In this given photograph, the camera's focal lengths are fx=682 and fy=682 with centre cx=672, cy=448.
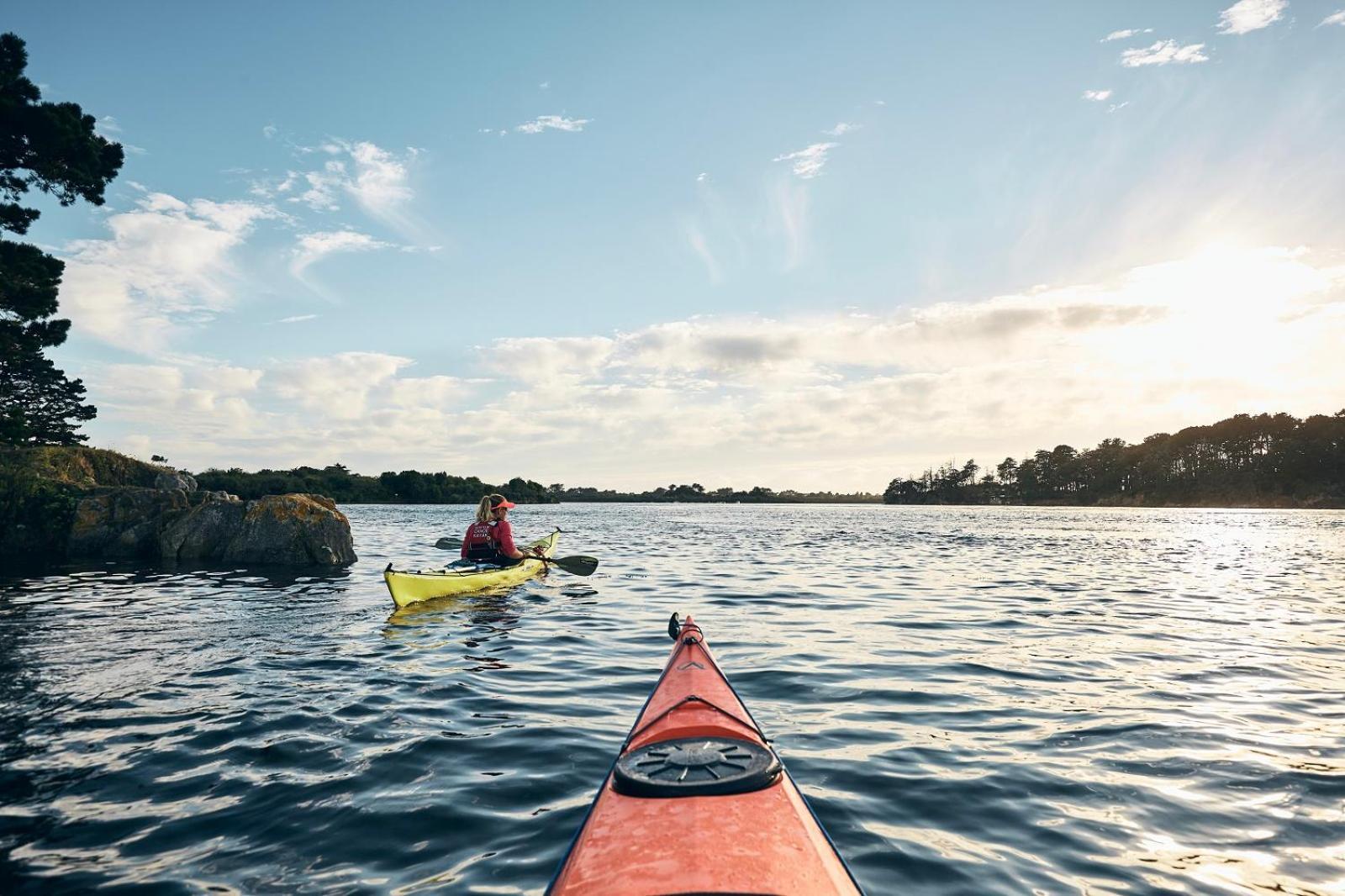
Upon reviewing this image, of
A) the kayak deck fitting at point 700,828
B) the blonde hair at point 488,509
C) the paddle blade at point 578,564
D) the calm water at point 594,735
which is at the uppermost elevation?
the blonde hair at point 488,509

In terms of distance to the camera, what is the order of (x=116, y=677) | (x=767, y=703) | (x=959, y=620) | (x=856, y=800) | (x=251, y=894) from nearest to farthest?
(x=251, y=894) < (x=856, y=800) < (x=767, y=703) < (x=116, y=677) < (x=959, y=620)

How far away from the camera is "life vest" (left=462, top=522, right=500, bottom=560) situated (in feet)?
47.3

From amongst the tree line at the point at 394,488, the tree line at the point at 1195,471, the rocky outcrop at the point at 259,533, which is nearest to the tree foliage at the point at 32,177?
the rocky outcrop at the point at 259,533

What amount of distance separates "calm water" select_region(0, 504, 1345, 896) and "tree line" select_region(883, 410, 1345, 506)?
171 metres

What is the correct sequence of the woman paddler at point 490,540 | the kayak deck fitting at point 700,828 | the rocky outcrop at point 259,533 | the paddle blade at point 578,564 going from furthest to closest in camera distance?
the rocky outcrop at point 259,533 < the paddle blade at point 578,564 < the woman paddler at point 490,540 < the kayak deck fitting at point 700,828

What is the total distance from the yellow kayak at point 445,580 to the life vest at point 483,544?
42 cm

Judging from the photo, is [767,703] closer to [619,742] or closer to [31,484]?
[619,742]

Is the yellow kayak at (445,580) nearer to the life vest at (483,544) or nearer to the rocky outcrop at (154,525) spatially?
the life vest at (483,544)

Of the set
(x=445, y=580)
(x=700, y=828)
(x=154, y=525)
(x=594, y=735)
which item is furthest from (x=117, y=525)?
(x=700, y=828)

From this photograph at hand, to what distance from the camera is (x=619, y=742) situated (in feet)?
18.5

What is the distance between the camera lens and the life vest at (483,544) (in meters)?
14.4

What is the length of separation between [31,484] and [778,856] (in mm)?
23843

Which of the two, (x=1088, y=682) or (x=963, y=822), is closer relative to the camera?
(x=963, y=822)

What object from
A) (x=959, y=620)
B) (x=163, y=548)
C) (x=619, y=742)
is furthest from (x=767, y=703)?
(x=163, y=548)
